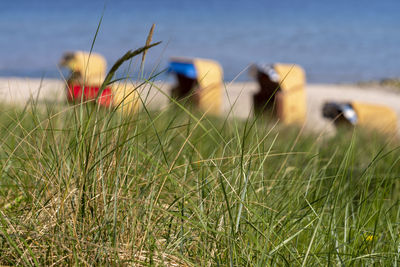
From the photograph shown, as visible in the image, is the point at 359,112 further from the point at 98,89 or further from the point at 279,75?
the point at 98,89

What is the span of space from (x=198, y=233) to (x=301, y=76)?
6.98 metres

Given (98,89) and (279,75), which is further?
(279,75)

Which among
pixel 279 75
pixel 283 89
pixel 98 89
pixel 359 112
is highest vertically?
pixel 98 89

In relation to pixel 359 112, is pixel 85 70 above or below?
above

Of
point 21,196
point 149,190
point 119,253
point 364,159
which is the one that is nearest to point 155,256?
point 119,253

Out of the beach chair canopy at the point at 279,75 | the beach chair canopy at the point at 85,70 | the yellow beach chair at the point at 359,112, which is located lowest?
the yellow beach chair at the point at 359,112

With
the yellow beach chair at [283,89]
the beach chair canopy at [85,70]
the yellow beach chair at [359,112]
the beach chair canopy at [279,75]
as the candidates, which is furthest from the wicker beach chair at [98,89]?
the beach chair canopy at [279,75]

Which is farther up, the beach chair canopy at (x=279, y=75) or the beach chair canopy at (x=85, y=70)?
the beach chair canopy at (x=85, y=70)

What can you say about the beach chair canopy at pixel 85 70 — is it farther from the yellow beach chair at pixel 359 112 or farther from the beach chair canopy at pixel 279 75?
the yellow beach chair at pixel 359 112

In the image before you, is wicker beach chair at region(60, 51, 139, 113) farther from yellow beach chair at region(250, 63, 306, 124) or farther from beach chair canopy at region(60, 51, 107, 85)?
yellow beach chair at region(250, 63, 306, 124)

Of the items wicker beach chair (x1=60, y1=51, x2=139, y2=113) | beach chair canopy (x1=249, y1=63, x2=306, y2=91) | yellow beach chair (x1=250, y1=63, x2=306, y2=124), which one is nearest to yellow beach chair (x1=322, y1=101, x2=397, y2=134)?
yellow beach chair (x1=250, y1=63, x2=306, y2=124)

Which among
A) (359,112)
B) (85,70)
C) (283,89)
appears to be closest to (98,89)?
(85,70)

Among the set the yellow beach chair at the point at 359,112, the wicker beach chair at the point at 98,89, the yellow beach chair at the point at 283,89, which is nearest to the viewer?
the wicker beach chair at the point at 98,89

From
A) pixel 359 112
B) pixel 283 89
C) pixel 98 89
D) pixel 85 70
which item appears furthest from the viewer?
pixel 283 89
